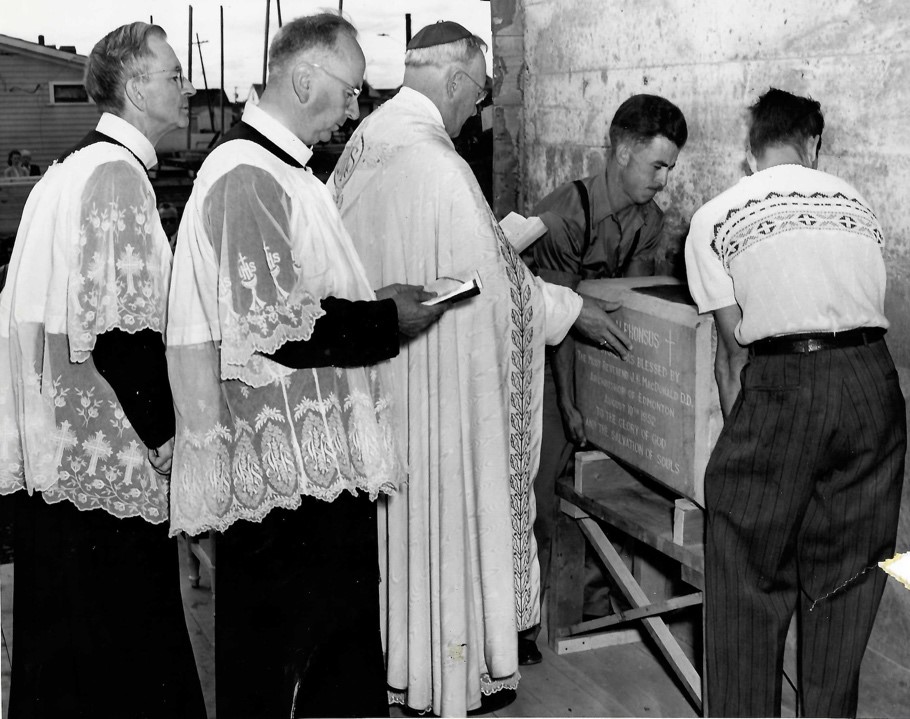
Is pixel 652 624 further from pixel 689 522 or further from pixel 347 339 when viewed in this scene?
pixel 347 339

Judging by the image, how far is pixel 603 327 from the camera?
11.2 feet

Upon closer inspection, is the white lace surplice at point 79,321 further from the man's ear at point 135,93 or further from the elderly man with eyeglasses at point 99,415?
the man's ear at point 135,93

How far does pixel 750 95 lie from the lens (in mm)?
3725

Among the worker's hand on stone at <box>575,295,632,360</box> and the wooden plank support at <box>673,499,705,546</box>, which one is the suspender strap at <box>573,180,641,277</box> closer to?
the worker's hand on stone at <box>575,295,632,360</box>

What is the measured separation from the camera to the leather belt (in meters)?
2.79

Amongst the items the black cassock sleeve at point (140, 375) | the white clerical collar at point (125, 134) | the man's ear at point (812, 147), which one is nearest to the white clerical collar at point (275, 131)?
the white clerical collar at point (125, 134)

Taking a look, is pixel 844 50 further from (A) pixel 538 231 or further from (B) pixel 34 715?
(B) pixel 34 715

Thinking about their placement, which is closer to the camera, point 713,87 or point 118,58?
point 118,58

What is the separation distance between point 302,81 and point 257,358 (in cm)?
66

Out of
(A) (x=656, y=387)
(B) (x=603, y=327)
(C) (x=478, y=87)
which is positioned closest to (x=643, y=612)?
(A) (x=656, y=387)

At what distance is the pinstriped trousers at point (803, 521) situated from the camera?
9.24ft

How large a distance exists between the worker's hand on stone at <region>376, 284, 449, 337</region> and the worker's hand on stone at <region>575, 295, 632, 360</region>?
2.56 ft

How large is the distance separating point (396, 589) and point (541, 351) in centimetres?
88

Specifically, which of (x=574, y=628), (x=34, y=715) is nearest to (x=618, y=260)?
(x=574, y=628)
